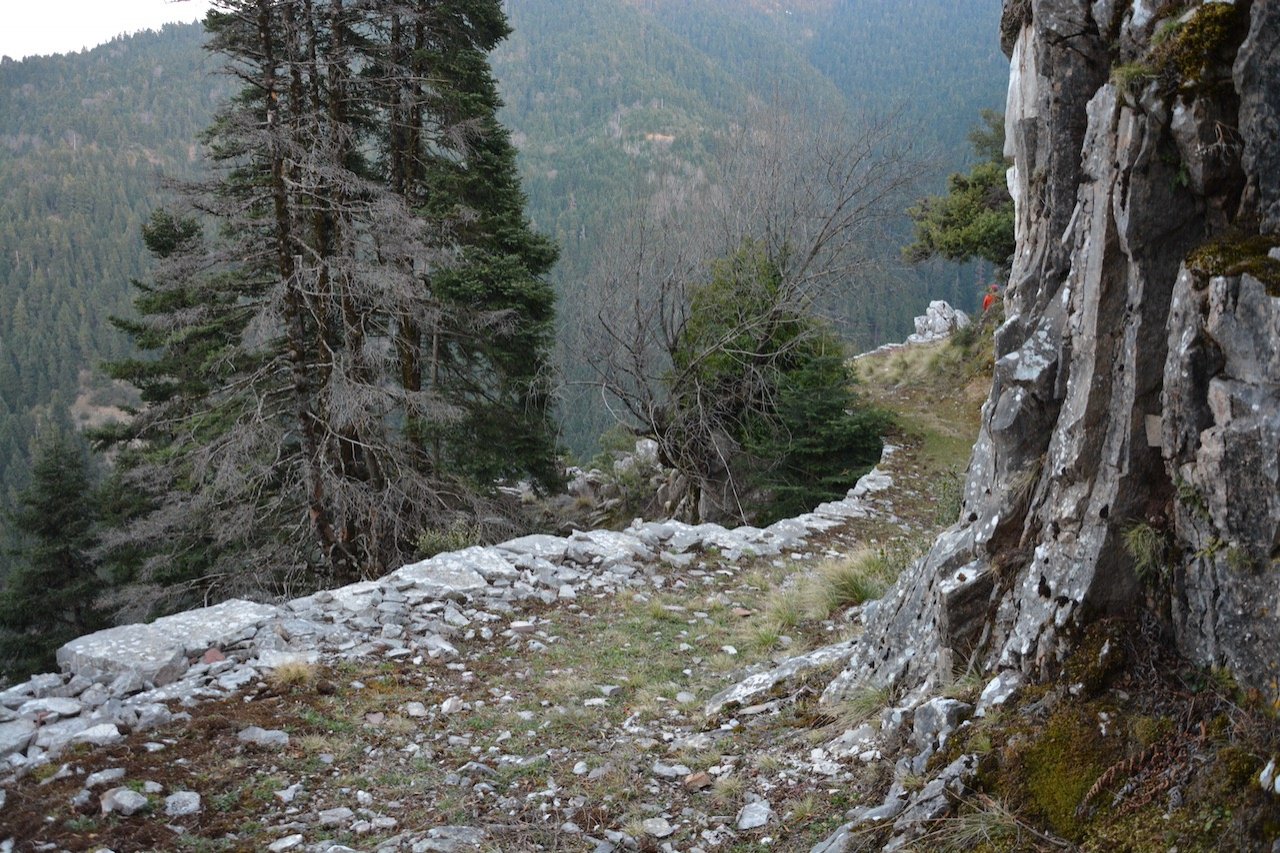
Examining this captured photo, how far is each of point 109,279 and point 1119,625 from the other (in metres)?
148

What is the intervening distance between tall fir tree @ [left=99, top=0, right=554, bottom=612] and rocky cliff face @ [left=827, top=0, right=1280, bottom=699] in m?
8.47

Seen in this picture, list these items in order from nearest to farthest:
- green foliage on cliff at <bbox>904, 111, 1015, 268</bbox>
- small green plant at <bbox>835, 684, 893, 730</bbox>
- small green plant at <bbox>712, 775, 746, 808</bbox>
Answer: small green plant at <bbox>712, 775, 746, 808</bbox> → small green plant at <bbox>835, 684, 893, 730</bbox> → green foliage on cliff at <bbox>904, 111, 1015, 268</bbox>

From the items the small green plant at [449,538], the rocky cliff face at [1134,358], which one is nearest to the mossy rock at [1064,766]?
the rocky cliff face at [1134,358]

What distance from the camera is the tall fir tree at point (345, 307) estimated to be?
1045 centimetres

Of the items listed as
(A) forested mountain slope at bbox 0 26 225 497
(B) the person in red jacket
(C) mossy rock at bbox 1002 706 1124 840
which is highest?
(A) forested mountain slope at bbox 0 26 225 497

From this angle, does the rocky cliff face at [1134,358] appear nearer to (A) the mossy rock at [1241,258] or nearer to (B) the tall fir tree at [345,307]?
(A) the mossy rock at [1241,258]

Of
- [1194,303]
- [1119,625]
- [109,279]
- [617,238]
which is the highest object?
[109,279]

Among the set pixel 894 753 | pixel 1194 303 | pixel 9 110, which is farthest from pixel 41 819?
pixel 9 110

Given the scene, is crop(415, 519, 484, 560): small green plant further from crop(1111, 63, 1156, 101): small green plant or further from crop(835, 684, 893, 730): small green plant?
crop(1111, 63, 1156, 101): small green plant

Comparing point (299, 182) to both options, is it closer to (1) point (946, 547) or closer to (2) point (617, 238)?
(2) point (617, 238)

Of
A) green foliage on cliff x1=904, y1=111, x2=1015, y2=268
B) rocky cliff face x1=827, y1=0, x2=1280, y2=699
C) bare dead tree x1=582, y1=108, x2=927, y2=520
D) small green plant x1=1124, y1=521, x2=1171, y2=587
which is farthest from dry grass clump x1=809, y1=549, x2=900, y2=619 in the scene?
green foliage on cliff x1=904, y1=111, x2=1015, y2=268

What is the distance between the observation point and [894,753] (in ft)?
13.3

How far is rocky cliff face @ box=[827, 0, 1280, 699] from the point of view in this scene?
290 centimetres

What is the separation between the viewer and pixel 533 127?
161 m
